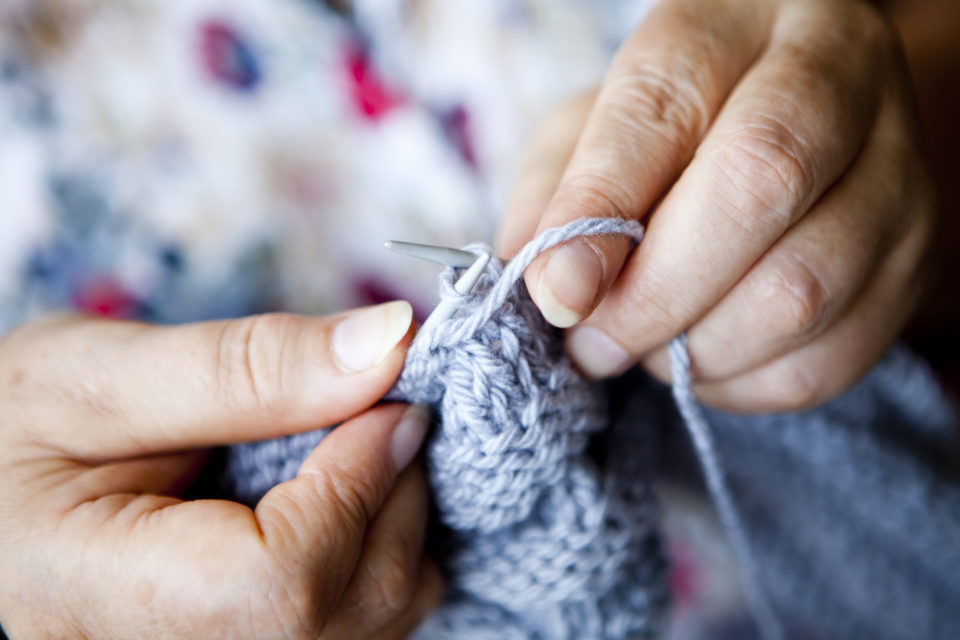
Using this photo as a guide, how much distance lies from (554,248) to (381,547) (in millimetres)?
287

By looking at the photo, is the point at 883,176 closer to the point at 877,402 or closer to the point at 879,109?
the point at 879,109

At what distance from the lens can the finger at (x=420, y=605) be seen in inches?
22.8

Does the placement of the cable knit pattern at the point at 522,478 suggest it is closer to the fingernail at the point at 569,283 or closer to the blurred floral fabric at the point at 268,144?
the fingernail at the point at 569,283

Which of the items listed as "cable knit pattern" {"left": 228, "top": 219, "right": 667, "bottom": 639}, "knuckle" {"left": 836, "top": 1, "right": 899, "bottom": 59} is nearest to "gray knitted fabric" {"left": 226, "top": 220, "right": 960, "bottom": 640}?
"cable knit pattern" {"left": 228, "top": 219, "right": 667, "bottom": 639}

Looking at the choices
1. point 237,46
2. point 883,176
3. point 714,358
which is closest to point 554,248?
point 714,358

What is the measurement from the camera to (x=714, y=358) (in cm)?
60

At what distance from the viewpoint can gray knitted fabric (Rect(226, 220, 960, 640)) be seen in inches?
20.1

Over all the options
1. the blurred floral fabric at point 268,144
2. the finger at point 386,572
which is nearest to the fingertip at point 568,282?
the finger at point 386,572

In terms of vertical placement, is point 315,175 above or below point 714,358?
above

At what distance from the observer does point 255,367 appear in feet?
1.72

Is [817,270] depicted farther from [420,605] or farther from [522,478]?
[420,605]

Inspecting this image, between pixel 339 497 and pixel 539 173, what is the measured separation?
0.38 m

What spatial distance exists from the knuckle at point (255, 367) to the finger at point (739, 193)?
27cm

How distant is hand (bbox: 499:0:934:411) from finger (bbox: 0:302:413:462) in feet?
0.54
